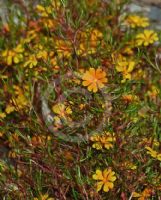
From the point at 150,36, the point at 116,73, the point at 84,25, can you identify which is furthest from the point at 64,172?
the point at 150,36

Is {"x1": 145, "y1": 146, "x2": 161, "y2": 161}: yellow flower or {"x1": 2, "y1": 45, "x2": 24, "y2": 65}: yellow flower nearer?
{"x1": 145, "y1": 146, "x2": 161, "y2": 161}: yellow flower

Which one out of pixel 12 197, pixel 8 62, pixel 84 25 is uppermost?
pixel 84 25

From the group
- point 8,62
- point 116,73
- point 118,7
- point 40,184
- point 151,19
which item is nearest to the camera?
point 40,184

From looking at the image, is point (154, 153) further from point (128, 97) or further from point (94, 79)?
point (94, 79)

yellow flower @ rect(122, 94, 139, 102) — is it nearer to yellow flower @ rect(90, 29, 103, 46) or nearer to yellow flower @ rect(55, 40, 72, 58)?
yellow flower @ rect(55, 40, 72, 58)

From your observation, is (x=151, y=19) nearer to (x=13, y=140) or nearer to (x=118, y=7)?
(x=118, y=7)

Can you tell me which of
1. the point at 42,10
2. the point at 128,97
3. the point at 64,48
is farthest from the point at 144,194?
the point at 42,10

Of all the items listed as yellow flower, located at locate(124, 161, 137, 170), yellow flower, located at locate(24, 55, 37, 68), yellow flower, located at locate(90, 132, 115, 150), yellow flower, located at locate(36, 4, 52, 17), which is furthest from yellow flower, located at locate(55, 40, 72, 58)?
yellow flower, located at locate(124, 161, 137, 170)
